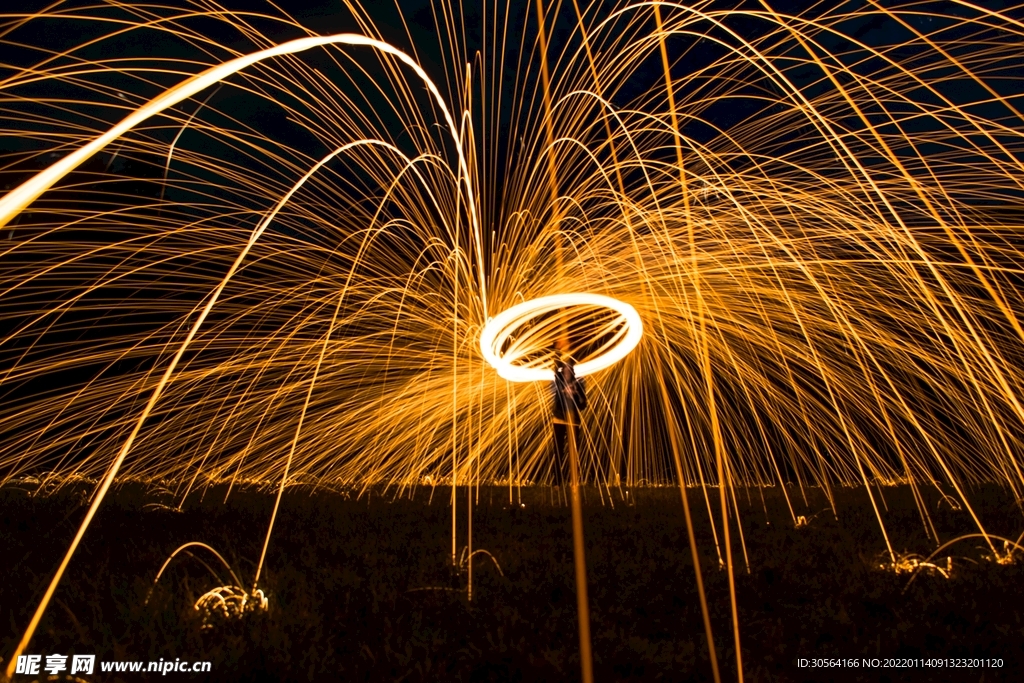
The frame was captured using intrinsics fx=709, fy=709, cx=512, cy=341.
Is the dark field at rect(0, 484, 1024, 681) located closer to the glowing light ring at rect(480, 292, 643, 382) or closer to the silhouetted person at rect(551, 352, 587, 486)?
the silhouetted person at rect(551, 352, 587, 486)

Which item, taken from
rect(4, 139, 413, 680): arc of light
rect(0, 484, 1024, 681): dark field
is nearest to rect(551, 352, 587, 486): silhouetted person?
rect(0, 484, 1024, 681): dark field

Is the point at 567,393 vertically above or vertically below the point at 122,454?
above

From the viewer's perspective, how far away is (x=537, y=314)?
753 centimetres

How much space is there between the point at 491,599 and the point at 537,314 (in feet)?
11.4

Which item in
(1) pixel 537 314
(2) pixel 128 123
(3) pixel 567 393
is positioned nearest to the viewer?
(2) pixel 128 123

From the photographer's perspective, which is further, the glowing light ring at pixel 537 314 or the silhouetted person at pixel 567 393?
the silhouetted person at pixel 567 393

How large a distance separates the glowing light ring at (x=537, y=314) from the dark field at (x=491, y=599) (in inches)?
68.5

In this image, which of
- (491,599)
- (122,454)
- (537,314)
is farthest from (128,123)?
(537,314)

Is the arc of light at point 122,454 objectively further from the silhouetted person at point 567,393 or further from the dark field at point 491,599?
the silhouetted person at point 567,393

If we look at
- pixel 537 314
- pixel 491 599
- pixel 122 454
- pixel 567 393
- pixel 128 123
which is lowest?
pixel 491 599

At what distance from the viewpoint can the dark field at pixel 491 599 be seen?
11.9 ft

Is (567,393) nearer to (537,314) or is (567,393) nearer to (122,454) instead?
(537,314)

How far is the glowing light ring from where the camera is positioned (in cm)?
694

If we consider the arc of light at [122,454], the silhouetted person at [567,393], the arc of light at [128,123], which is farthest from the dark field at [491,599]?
the arc of light at [128,123]
